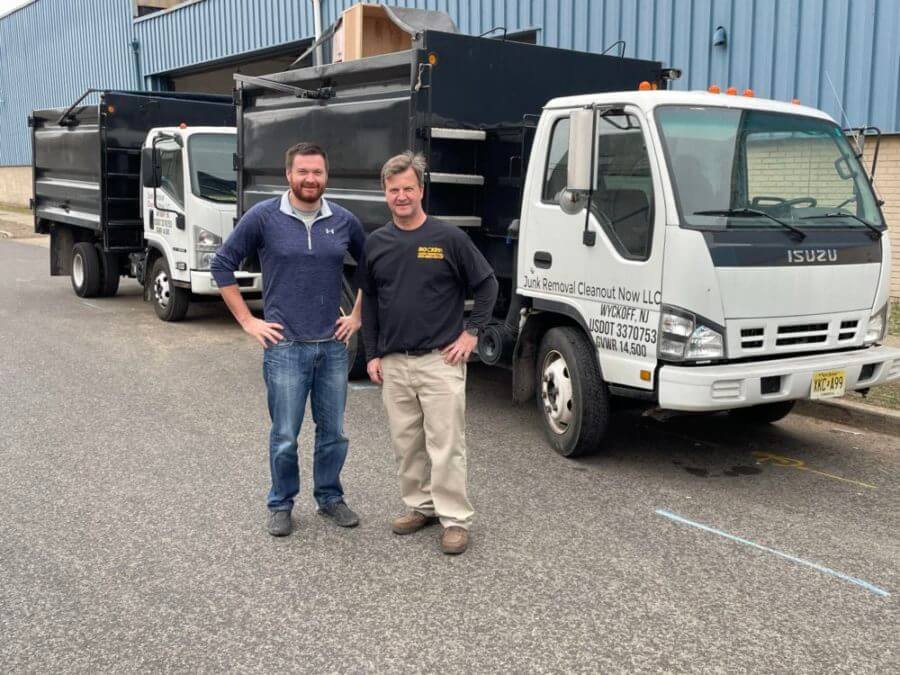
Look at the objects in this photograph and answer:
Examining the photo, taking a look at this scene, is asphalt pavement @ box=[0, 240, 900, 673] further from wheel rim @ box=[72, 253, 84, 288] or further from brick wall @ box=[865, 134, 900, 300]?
wheel rim @ box=[72, 253, 84, 288]

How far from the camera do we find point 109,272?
44.3 ft

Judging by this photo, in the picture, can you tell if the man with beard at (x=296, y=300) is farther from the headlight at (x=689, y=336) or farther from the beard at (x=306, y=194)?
the headlight at (x=689, y=336)

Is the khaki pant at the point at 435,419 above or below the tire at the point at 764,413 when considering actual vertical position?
above

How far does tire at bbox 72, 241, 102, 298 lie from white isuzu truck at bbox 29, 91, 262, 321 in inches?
0.6

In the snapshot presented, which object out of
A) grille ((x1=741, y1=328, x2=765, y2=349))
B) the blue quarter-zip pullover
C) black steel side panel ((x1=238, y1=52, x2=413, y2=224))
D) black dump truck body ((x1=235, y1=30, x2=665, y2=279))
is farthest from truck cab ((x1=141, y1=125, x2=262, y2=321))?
grille ((x1=741, y1=328, x2=765, y2=349))

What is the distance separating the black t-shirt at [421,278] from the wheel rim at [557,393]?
162cm

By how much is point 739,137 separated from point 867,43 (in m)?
6.23

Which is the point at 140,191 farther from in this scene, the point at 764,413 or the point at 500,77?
the point at 764,413

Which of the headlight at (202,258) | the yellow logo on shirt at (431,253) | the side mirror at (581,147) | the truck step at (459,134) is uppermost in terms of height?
the truck step at (459,134)

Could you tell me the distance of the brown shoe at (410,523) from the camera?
4.68 m

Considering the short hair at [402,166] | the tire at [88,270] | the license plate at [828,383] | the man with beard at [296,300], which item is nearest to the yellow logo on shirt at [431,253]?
the short hair at [402,166]

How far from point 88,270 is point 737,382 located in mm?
10833

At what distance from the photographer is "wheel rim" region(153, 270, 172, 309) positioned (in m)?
11.5

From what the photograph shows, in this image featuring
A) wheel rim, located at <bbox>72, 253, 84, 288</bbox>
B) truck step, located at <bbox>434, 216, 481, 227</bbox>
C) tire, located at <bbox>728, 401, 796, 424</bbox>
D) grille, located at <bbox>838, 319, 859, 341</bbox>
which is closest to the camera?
grille, located at <bbox>838, 319, 859, 341</bbox>
